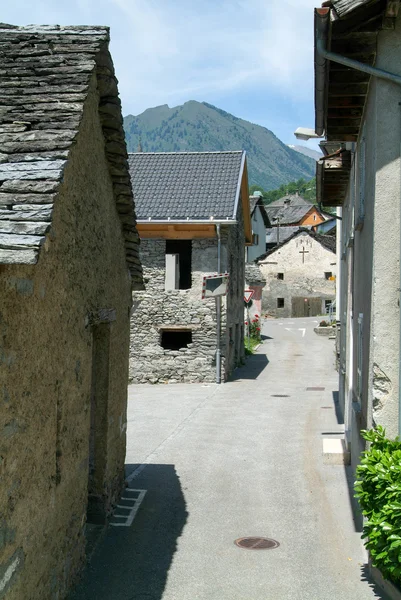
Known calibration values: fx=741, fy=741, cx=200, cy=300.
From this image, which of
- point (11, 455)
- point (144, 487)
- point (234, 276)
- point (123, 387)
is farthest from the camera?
point (234, 276)

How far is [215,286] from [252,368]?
17.5ft

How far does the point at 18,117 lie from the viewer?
601 centimetres

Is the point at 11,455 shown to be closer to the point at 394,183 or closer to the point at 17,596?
the point at 17,596

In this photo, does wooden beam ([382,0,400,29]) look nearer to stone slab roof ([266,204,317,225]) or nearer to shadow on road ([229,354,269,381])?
shadow on road ([229,354,269,381])

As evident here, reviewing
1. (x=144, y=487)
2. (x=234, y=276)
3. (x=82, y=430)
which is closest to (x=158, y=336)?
(x=234, y=276)

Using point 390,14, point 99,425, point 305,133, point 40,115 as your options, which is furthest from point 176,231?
point 40,115

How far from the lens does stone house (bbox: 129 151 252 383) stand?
2233cm

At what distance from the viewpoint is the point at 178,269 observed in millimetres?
23297

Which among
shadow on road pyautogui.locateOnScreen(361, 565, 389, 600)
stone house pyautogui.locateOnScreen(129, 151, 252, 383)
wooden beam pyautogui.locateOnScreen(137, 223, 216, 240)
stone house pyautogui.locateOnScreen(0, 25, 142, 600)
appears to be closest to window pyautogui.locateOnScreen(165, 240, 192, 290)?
stone house pyautogui.locateOnScreen(129, 151, 252, 383)

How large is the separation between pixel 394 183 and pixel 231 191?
639 inches

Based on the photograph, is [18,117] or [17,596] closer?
[17,596]

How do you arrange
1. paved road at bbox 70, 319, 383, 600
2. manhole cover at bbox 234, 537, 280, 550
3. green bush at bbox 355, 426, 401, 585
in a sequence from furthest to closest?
manhole cover at bbox 234, 537, 280, 550 < paved road at bbox 70, 319, 383, 600 < green bush at bbox 355, 426, 401, 585

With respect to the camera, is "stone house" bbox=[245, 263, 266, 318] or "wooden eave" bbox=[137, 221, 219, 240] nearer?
"wooden eave" bbox=[137, 221, 219, 240]

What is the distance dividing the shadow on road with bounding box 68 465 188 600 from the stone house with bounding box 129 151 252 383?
12.0 m
